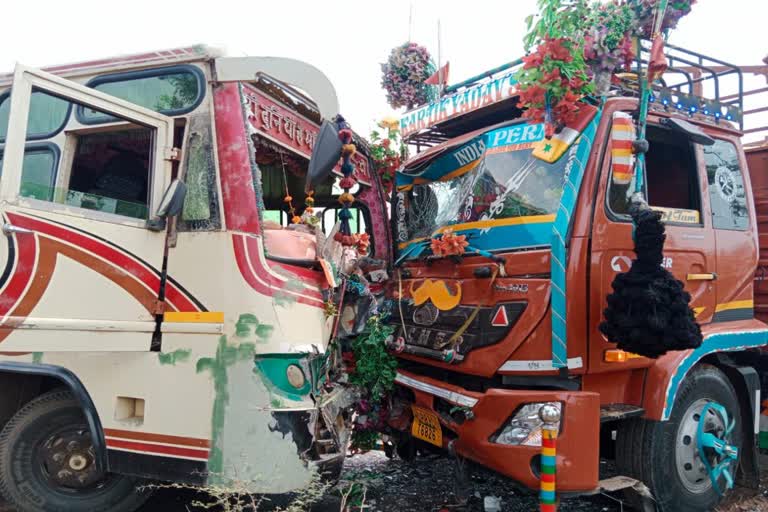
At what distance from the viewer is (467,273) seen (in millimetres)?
3773

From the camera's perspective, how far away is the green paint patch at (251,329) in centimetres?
291

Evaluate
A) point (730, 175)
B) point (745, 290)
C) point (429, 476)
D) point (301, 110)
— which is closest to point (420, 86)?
point (301, 110)

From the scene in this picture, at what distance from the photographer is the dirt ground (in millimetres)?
3908

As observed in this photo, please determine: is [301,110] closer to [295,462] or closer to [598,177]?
[598,177]

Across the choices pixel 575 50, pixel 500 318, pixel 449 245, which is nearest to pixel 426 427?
pixel 500 318

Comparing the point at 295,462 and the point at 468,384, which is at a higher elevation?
the point at 468,384

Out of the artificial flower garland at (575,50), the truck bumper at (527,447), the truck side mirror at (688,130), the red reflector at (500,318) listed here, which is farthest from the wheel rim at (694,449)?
the artificial flower garland at (575,50)

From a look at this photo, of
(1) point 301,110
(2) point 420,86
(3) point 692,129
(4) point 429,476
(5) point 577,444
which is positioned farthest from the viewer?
(2) point 420,86

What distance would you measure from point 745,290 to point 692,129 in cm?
136

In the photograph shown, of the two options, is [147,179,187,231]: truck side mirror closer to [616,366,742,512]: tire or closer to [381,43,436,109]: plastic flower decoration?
[381,43,436,109]: plastic flower decoration

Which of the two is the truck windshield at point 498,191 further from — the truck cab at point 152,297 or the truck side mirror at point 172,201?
the truck side mirror at point 172,201

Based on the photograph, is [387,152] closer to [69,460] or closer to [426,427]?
[426,427]

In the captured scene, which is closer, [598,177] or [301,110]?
[598,177]

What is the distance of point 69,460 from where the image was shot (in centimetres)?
316
